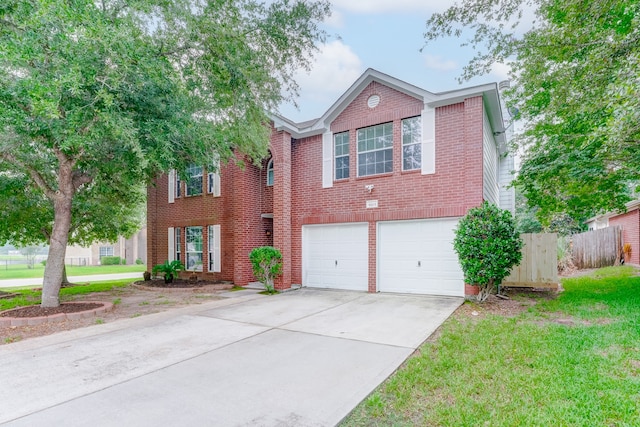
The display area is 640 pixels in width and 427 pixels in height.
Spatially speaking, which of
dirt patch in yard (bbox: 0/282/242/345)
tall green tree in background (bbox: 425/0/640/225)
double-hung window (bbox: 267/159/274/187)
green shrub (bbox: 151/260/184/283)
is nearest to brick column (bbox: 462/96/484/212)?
tall green tree in background (bbox: 425/0/640/225)

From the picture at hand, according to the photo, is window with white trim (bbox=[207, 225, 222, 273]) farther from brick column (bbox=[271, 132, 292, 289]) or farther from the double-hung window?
brick column (bbox=[271, 132, 292, 289])

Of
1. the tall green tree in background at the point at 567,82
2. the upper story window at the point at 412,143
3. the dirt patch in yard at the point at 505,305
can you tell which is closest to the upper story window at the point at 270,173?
the upper story window at the point at 412,143

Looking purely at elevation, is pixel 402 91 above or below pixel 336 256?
above

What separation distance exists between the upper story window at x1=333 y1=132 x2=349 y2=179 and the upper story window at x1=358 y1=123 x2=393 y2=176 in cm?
48

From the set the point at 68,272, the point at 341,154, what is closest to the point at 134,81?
the point at 341,154

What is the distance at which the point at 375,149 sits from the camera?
35.8ft

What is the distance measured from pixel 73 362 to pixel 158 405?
7.44ft

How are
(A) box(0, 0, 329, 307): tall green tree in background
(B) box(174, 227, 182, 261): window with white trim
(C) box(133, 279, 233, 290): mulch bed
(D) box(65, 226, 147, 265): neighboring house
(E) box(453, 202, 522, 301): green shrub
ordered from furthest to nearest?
(D) box(65, 226, 147, 265): neighboring house → (B) box(174, 227, 182, 261): window with white trim → (C) box(133, 279, 233, 290): mulch bed → (E) box(453, 202, 522, 301): green shrub → (A) box(0, 0, 329, 307): tall green tree in background

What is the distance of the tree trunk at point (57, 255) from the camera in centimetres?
795

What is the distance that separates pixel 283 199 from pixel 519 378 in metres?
9.00

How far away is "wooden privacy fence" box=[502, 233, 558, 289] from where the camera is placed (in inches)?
392

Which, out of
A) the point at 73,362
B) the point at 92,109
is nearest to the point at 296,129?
the point at 92,109

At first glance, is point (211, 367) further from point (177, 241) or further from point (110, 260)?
point (110, 260)

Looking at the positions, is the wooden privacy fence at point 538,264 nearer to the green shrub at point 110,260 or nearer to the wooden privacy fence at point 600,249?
the wooden privacy fence at point 600,249
